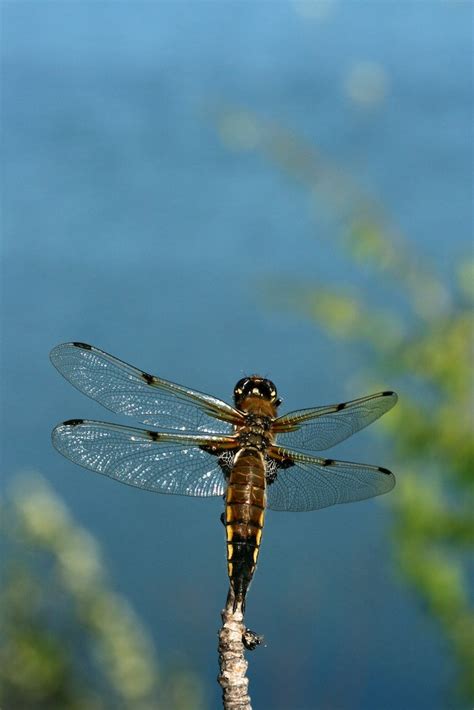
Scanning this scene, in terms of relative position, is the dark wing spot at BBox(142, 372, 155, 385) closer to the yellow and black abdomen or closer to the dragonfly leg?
the yellow and black abdomen

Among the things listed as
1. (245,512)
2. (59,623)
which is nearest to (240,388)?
(245,512)

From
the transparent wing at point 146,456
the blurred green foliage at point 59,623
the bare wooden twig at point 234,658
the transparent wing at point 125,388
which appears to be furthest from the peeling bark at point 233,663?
the blurred green foliage at point 59,623

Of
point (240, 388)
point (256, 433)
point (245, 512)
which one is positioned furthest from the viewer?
point (240, 388)

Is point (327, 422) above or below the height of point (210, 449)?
above

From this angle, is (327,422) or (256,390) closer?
(256,390)

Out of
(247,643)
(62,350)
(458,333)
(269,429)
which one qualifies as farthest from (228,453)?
(458,333)

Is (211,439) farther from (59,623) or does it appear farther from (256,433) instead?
(59,623)
